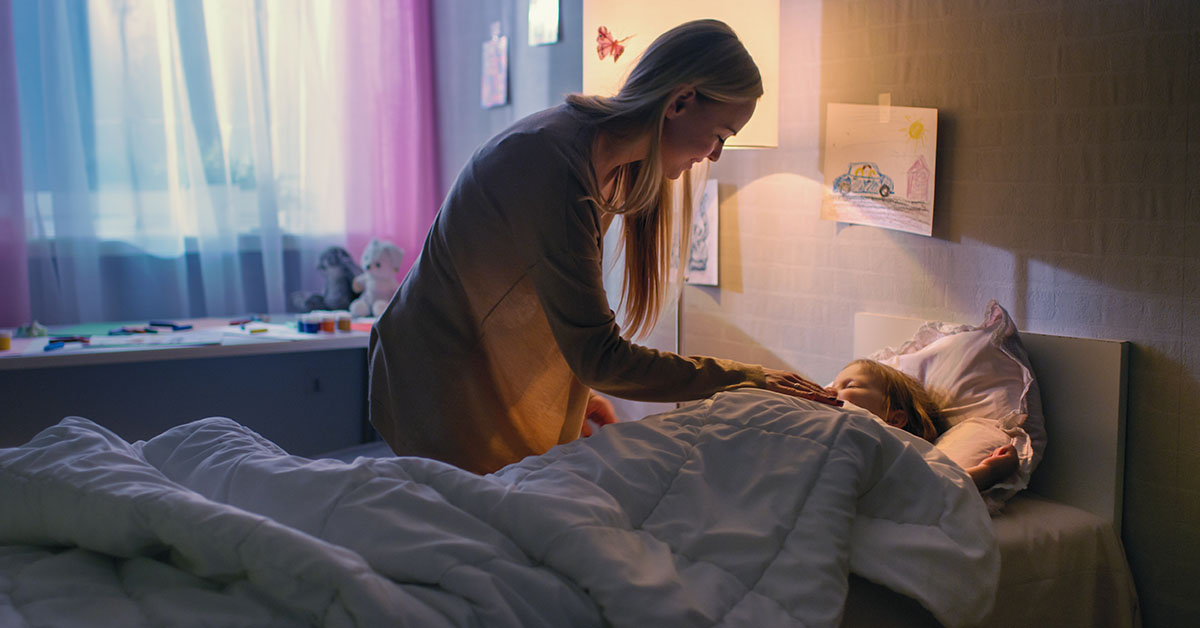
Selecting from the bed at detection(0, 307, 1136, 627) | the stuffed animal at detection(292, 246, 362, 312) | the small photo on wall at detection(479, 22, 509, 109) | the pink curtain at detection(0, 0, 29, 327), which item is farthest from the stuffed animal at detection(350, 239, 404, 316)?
the bed at detection(0, 307, 1136, 627)

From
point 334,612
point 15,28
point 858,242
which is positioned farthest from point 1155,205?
point 15,28

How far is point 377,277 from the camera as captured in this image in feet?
9.82

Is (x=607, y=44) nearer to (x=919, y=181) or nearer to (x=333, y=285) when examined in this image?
(x=919, y=181)

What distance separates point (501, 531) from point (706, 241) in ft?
5.31

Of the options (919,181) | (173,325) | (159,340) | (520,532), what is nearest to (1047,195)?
(919,181)

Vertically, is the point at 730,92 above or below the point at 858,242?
above

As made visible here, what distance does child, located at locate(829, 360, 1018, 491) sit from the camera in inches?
63.4

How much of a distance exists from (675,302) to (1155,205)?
1203 mm

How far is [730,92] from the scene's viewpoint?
1231 millimetres

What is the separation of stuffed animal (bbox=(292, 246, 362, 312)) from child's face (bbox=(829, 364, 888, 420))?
1.89 metres

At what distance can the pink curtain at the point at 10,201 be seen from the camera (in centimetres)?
267

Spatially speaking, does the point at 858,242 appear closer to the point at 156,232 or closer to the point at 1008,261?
the point at 1008,261

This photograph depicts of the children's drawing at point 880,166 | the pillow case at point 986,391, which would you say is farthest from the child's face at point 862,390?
the children's drawing at point 880,166

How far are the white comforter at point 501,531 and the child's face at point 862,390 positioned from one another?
44 centimetres
